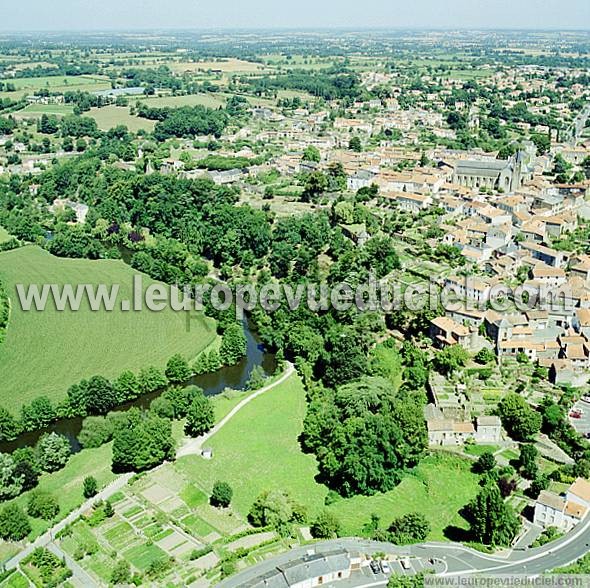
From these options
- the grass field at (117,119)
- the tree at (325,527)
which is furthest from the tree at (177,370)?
the grass field at (117,119)

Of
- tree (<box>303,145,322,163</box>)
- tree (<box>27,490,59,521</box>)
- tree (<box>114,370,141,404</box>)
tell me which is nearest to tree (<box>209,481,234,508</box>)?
tree (<box>27,490,59,521</box>)

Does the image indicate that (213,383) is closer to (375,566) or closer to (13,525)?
(13,525)

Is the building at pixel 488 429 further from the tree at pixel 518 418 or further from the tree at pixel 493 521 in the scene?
the tree at pixel 493 521

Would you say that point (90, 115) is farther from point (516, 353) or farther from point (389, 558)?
point (389, 558)

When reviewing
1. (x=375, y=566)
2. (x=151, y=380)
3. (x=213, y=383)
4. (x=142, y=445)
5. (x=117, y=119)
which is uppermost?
(x=117, y=119)

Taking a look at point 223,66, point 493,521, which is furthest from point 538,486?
point 223,66
